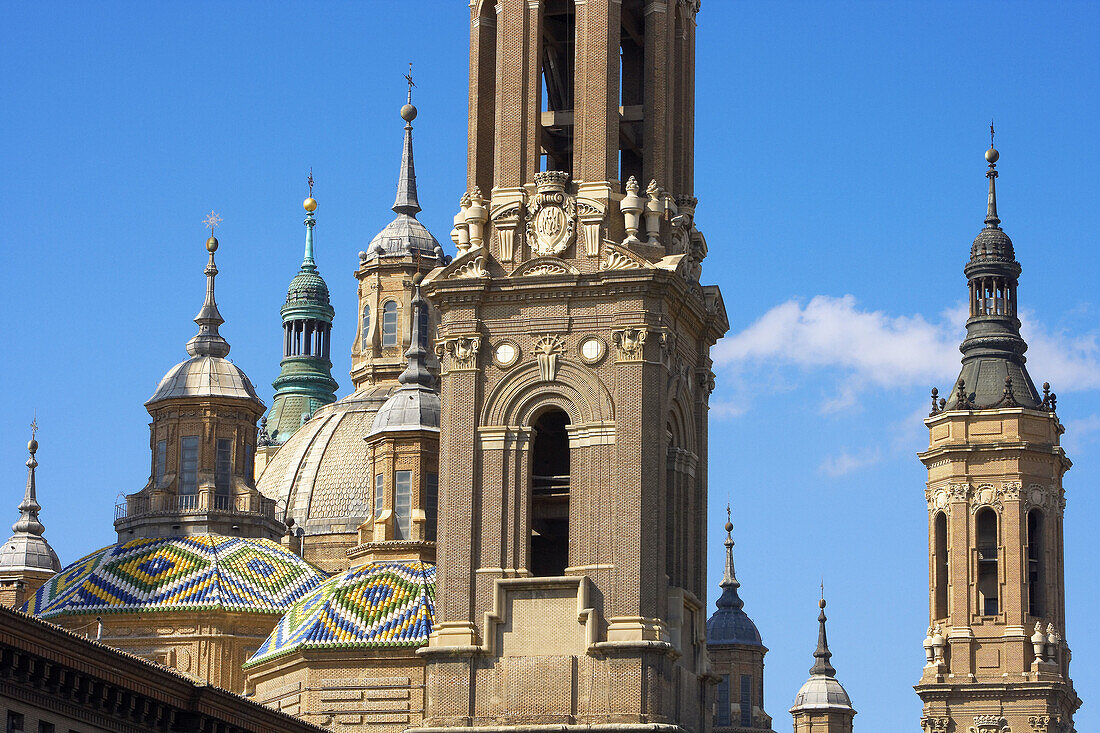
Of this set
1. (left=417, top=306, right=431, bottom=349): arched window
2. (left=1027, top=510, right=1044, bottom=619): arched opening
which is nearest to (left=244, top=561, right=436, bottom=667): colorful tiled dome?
(left=417, top=306, right=431, bottom=349): arched window

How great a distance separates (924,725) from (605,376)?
5643 cm

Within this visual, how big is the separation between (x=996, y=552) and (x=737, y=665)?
94.0 feet

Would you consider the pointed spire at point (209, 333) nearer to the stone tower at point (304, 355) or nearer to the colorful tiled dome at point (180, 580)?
the colorful tiled dome at point (180, 580)

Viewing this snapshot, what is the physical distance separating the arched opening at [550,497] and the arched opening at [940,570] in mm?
53714

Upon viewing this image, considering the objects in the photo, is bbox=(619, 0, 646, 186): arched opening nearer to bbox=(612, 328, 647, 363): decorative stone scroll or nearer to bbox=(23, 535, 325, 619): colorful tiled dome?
bbox=(612, 328, 647, 363): decorative stone scroll

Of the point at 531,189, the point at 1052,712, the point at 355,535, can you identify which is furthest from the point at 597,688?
the point at 1052,712

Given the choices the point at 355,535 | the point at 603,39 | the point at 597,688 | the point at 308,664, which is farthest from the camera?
the point at 355,535

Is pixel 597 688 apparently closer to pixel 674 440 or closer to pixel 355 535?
pixel 674 440

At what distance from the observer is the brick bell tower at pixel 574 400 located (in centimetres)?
6562

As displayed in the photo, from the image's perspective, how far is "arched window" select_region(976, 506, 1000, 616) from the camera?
120000 mm

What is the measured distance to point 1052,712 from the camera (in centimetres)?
11675

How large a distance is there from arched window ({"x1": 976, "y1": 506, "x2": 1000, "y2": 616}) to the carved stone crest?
55.5 metres

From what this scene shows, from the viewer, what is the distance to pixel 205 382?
308 ft

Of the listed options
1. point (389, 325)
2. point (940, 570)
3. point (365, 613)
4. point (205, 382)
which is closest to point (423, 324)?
point (389, 325)
